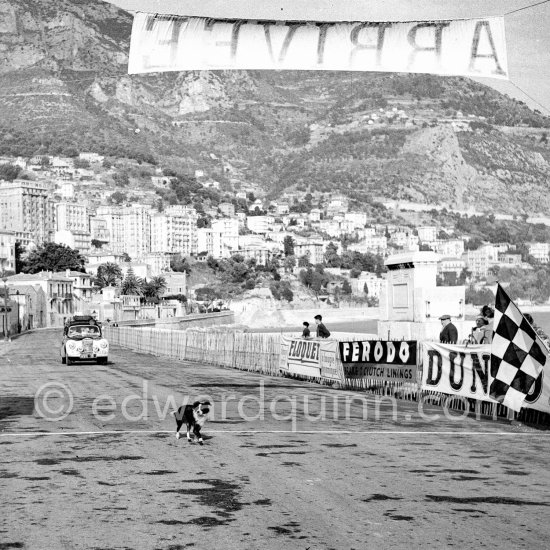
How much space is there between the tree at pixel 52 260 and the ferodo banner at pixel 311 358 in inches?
6352

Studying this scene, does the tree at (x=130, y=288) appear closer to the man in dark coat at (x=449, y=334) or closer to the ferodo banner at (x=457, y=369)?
the man in dark coat at (x=449, y=334)

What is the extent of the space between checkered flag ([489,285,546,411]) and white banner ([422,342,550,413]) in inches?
7.5

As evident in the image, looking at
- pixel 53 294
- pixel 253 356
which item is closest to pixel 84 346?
pixel 253 356

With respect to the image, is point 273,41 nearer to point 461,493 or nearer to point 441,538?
point 461,493

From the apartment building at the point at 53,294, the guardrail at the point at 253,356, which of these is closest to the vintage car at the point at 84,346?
the guardrail at the point at 253,356

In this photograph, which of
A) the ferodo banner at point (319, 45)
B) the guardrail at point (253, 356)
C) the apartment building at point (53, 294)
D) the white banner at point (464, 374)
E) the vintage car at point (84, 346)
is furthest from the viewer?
the apartment building at point (53, 294)

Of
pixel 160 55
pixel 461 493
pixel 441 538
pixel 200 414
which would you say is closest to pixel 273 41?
pixel 160 55

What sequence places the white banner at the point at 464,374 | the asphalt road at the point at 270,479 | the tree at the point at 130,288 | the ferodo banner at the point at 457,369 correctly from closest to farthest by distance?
the asphalt road at the point at 270,479
the white banner at the point at 464,374
the ferodo banner at the point at 457,369
the tree at the point at 130,288

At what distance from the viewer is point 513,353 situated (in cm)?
1534

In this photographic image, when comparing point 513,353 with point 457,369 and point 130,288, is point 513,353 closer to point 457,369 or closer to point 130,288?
point 457,369

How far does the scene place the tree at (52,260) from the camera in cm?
18800

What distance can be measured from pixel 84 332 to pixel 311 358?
1185 cm

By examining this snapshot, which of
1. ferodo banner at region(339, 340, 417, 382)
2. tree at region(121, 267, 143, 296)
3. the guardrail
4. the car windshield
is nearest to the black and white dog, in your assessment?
the guardrail

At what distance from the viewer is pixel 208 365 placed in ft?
119
